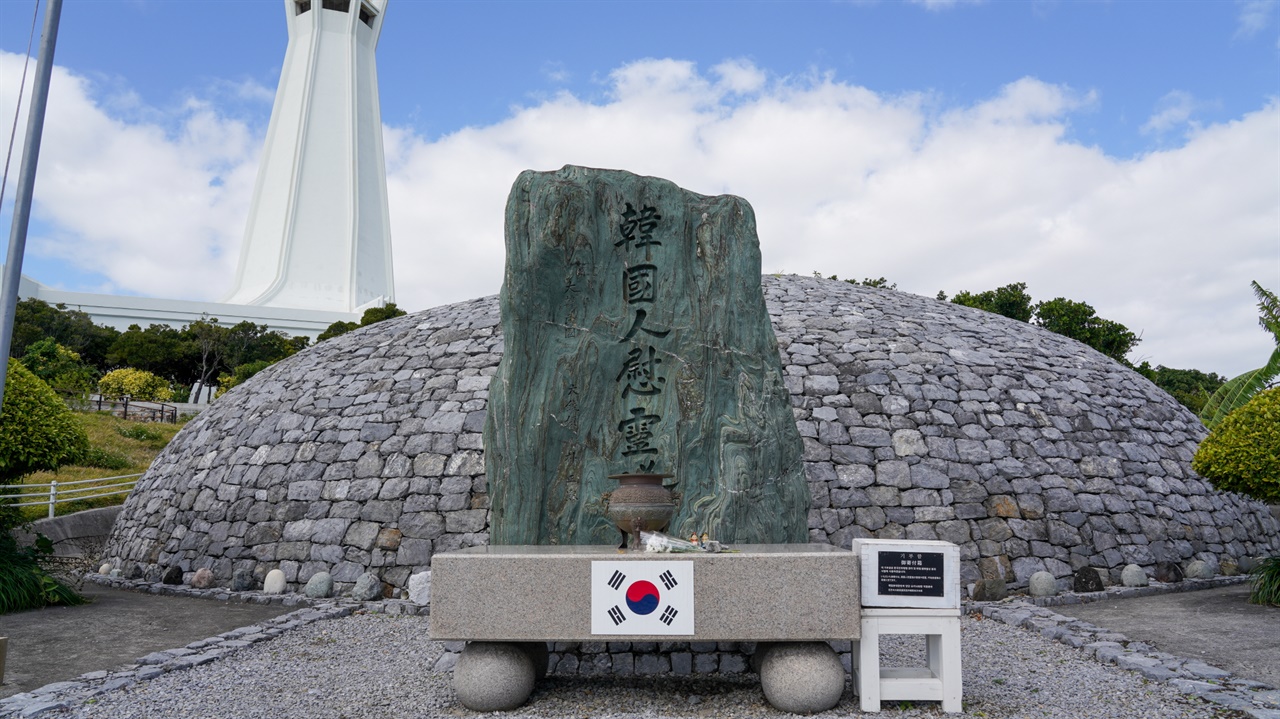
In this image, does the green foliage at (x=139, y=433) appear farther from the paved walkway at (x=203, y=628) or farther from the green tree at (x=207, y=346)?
the paved walkway at (x=203, y=628)

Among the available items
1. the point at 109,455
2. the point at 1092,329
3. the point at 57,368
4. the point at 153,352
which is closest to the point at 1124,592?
the point at 1092,329

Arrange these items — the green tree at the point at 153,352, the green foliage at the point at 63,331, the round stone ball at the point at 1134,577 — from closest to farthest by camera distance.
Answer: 1. the round stone ball at the point at 1134,577
2. the green foliage at the point at 63,331
3. the green tree at the point at 153,352

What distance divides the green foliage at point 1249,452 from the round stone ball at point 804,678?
20.0 feet

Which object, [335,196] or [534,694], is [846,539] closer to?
[534,694]

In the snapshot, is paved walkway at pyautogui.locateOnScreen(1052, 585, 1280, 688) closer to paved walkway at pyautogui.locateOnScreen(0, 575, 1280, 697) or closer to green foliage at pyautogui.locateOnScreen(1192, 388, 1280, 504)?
paved walkway at pyautogui.locateOnScreen(0, 575, 1280, 697)

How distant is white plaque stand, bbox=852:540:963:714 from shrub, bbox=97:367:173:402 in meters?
32.7

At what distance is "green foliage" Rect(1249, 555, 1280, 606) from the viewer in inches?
337

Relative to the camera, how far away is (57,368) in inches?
1089

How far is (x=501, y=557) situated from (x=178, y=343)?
3689cm

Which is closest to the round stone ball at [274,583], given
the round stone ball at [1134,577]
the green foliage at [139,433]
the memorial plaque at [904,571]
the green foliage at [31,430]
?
the green foliage at [31,430]

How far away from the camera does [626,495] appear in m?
5.47

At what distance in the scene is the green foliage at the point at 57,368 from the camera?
1025 inches

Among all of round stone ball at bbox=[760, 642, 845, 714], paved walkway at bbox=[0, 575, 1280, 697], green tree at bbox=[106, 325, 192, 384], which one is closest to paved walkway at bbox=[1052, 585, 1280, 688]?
paved walkway at bbox=[0, 575, 1280, 697]

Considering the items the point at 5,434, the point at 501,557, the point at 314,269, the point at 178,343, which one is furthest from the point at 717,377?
the point at 314,269
